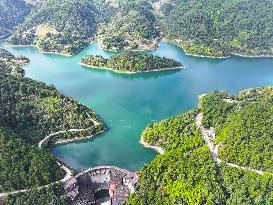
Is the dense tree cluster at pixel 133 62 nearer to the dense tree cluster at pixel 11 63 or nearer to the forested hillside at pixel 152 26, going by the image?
the forested hillside at pixel 152 26

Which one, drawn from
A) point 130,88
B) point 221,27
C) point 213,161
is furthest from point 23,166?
point 221,27

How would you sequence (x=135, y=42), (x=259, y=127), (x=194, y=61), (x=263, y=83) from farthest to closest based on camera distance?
1. (x=135, y=42)
2. (x=194, y=61)
3. (x=263, y=83)
4. (x=259, y=127)

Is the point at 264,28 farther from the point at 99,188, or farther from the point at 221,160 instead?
the point at 99,188

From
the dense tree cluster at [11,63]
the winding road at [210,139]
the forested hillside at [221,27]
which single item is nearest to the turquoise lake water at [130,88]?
the dense tree cluster at [11,63]

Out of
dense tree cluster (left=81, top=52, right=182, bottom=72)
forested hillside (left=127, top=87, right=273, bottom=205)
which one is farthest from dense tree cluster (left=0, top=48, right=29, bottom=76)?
forested hillside (left=127, top=87, right=273, bottom=205)

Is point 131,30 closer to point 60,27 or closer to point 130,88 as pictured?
point 60,27

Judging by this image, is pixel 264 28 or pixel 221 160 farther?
pixel 264 28

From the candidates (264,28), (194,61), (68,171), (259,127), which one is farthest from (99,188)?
(264,28)
